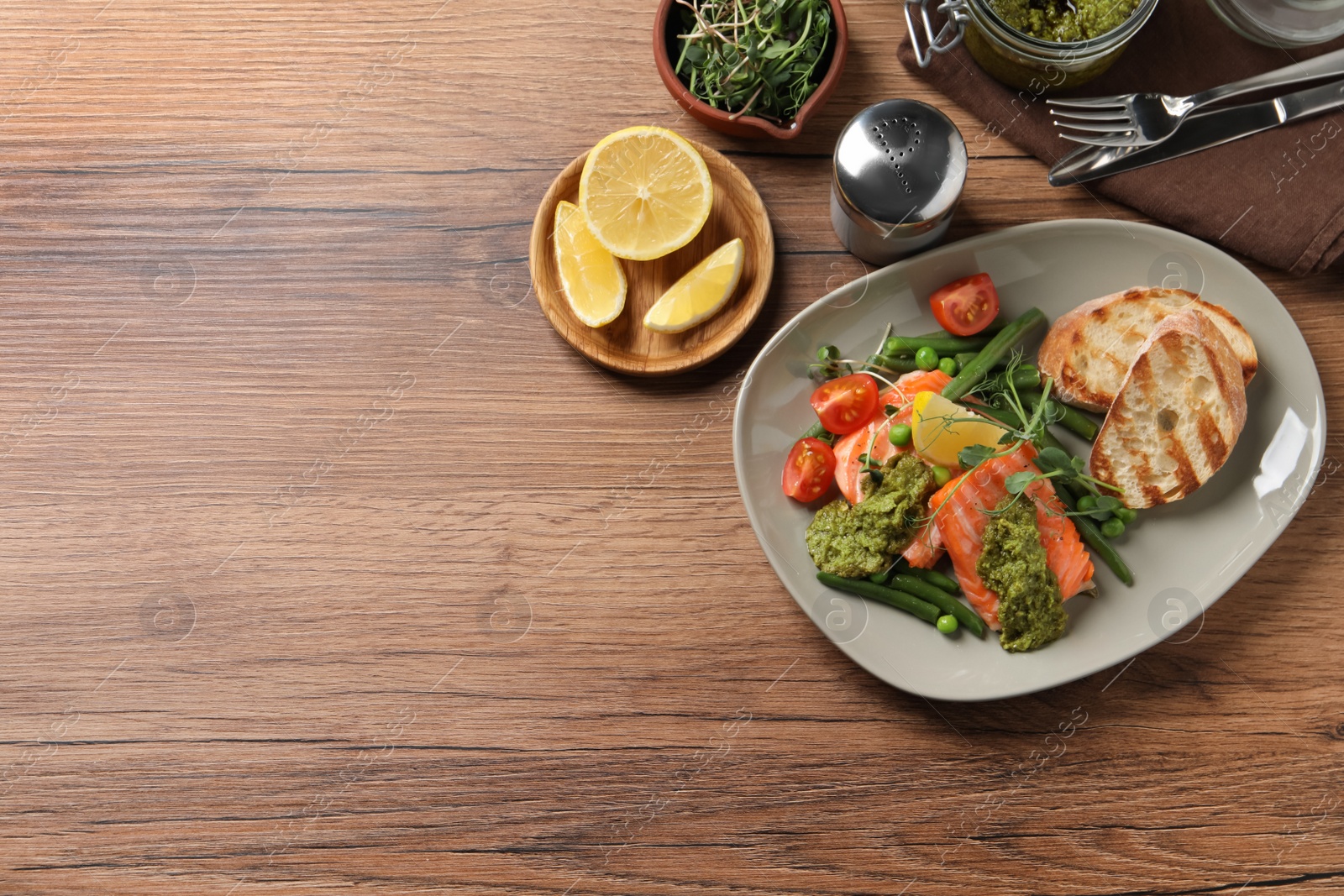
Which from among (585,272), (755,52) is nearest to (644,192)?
(585,272)

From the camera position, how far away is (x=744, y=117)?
6.05 feet

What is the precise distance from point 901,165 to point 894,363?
448 mm

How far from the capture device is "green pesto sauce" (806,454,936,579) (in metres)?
1.70

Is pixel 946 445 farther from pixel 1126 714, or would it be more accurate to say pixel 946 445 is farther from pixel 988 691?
pixel 1126 714

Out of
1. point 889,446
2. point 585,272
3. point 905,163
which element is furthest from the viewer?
point 585,272

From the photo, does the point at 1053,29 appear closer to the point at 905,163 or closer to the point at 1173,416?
the point at 905,163

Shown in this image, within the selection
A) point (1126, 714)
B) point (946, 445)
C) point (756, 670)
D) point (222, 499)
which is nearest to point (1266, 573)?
point (1126, 714)

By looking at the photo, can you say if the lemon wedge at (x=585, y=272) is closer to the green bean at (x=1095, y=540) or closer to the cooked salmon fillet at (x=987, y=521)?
the cooked salmon fillet at (x=987, y=521)

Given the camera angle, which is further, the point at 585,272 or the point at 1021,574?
the point at 585,272

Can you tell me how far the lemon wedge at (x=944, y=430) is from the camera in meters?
1.66

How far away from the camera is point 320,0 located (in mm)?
2041

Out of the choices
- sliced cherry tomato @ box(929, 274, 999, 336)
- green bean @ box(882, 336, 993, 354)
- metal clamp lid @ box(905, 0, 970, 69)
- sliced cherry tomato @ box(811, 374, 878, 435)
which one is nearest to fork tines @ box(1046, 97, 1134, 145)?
metal clamp lid @ box(905, 0, 970, 69)

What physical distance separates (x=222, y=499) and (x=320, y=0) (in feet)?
4.29

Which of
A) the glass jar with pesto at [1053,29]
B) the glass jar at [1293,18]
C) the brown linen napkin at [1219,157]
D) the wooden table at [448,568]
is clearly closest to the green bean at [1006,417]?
the wooden table at [448,568]
